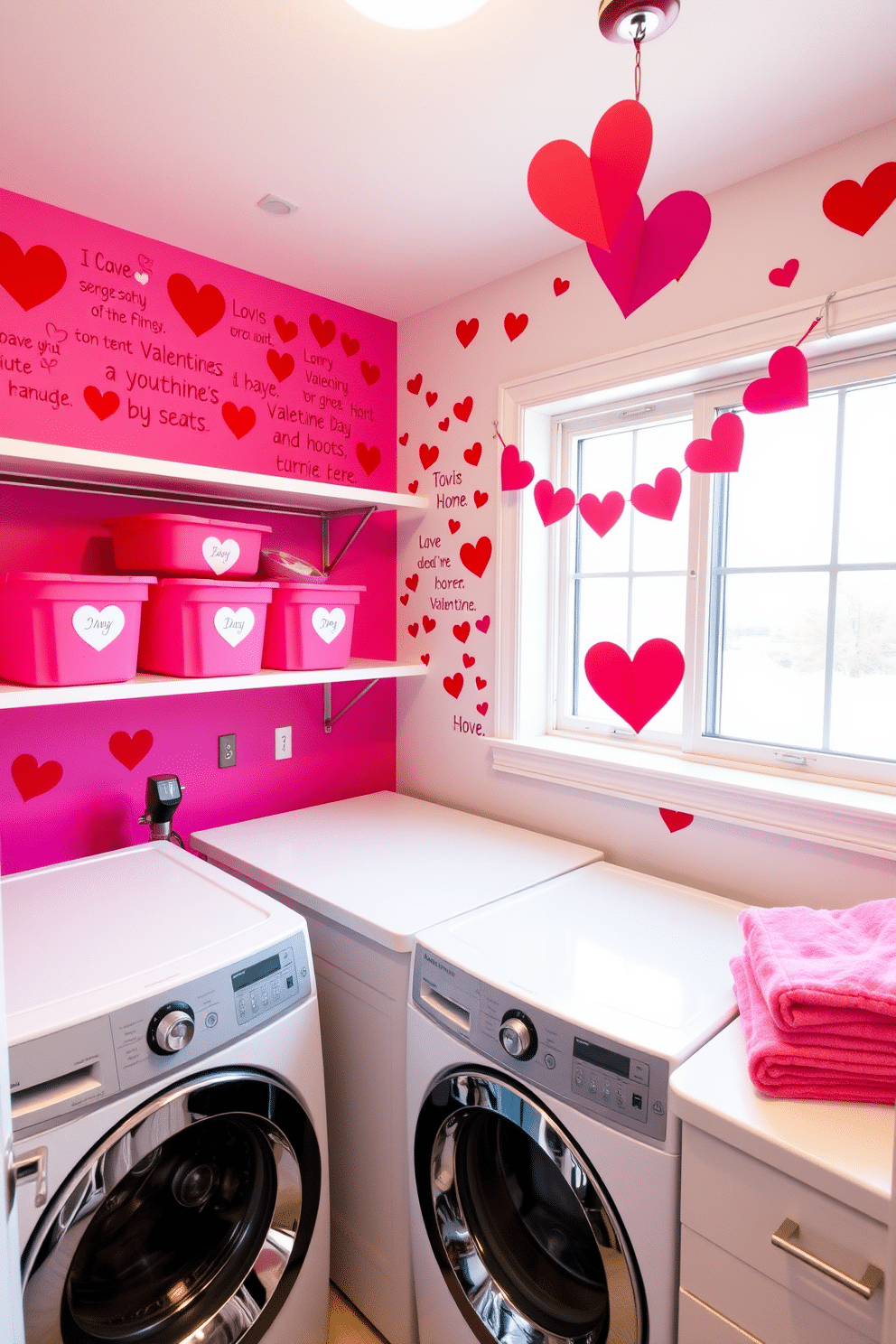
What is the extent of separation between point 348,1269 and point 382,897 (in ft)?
2.89

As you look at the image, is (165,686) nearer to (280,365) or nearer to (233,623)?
(233,623)

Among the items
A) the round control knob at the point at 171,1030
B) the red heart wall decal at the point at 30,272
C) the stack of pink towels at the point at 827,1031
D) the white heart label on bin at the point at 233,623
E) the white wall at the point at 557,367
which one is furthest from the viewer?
the white heart label on bin at the point at 233,623

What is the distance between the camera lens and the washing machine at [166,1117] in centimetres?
113

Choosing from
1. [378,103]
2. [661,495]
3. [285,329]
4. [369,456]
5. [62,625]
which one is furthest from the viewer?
[369,456]

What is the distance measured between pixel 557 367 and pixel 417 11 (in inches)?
38.0

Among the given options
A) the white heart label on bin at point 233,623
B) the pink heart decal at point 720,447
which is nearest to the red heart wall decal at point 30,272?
the white heart label on bin at point 233,623

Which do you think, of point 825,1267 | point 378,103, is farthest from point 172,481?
point 825,1267

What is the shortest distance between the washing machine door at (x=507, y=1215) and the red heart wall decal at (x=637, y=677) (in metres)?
0.96

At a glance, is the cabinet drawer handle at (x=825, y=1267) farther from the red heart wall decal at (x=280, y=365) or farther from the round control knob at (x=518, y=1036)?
the red heart wall decal at (x=280, y=365)

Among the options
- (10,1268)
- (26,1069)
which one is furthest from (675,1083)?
(26,1069)

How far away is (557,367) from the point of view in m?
1.97

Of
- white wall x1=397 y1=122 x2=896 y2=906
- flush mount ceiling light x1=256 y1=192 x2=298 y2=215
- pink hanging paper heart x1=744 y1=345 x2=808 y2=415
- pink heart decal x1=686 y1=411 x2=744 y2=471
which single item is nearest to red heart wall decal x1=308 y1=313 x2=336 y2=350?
white wall x1=397 y1=122 x2=896 y2=906

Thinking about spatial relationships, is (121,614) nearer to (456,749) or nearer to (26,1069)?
(26,1069)

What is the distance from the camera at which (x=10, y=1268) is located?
767mm
